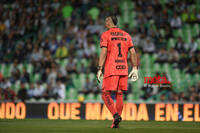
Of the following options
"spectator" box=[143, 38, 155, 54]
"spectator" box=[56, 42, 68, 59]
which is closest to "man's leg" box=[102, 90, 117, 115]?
"spectator" box=[143, 38, 155, 54]

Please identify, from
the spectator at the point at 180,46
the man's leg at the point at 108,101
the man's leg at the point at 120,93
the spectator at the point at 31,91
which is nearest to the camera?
the man's leg at the point at 108,101

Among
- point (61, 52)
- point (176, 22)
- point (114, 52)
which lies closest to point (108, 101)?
point (114, 52)

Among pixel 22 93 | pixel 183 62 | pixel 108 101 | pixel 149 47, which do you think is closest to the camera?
pixel 108 101

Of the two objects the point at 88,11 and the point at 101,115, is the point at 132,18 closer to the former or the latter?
the point at 88,11

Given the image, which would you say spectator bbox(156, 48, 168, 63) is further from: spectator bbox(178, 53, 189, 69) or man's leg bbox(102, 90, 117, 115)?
man's leg bbox(102, 90, 117, 115)

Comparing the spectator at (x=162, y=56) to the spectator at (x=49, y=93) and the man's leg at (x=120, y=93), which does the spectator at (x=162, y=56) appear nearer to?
the spectator at (x=49, y=93)

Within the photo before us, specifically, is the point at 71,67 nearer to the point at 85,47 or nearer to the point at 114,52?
the point at 85,47

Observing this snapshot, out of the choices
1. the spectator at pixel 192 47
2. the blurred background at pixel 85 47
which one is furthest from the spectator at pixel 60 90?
the spectator at pixel 192 47

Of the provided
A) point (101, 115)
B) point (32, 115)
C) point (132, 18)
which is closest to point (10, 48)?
point (132, 18)

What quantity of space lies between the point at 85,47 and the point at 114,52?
9536 mm

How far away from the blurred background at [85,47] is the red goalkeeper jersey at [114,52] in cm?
606

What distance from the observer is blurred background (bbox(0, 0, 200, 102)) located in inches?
603

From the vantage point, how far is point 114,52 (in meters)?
7.75

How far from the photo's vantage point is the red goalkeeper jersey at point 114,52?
7.71 m
